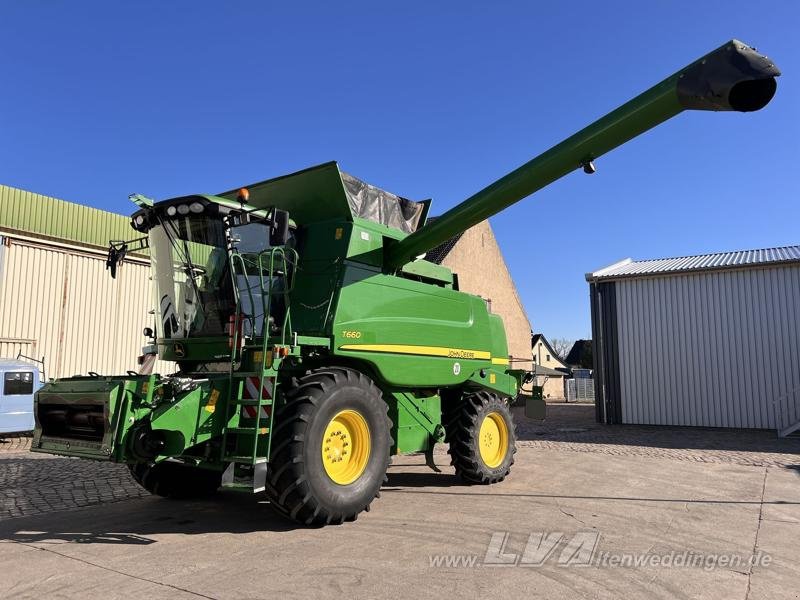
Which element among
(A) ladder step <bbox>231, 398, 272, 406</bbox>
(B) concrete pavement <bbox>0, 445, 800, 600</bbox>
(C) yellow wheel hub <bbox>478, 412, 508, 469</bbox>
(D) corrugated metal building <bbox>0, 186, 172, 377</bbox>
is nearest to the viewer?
(B) concrete pavement <bbox>0, 445, 800, 600</bbox>

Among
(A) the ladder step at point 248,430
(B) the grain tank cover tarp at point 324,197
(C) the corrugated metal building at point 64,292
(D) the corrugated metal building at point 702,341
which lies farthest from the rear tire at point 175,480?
(D) the corrugated metal building at point 702,341

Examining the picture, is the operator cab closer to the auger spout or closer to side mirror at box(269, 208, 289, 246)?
side mirror at box(269, 208, 289, 246)

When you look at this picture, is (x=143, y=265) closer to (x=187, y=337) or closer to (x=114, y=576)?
(x=187, y=337)

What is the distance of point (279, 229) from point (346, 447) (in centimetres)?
225

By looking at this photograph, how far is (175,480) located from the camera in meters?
6.88

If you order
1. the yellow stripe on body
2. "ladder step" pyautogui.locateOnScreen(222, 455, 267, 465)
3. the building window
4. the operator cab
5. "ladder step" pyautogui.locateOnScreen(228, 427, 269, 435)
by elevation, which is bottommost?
"ladder step" pyautogui.locateOnScreen(222, 455, 267, 465)

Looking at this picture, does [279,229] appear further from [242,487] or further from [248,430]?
[242,487]

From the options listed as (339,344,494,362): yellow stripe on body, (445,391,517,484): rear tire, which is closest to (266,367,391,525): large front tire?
(339,344,494,362): yellow stripe on body

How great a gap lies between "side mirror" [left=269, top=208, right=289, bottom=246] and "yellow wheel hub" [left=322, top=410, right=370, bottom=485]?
174 cm

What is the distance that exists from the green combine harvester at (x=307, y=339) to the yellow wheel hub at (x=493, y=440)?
171 mm

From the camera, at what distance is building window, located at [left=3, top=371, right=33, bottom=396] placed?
12.9 m

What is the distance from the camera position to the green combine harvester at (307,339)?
203 inches

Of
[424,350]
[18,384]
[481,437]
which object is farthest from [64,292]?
[481,437]

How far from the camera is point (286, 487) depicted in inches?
201
